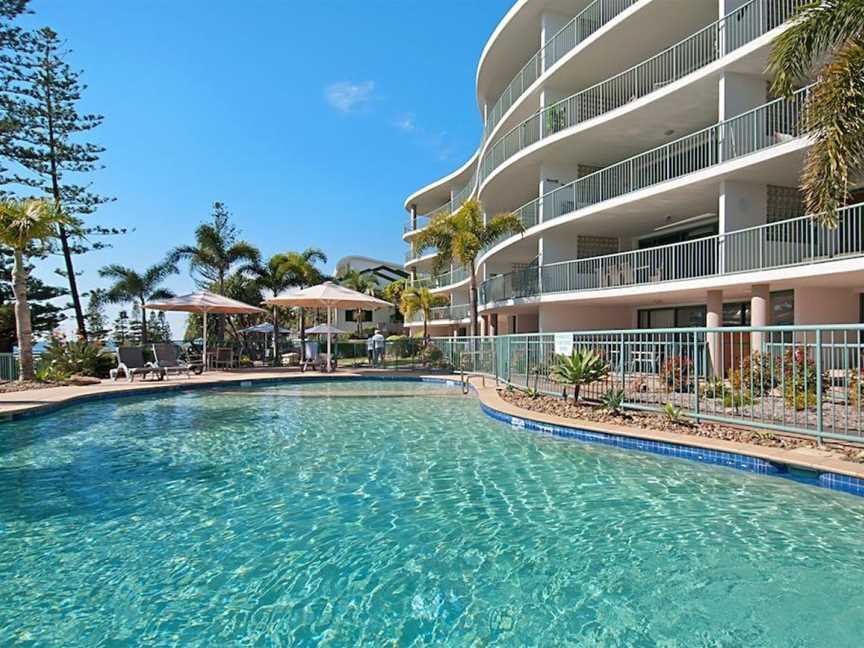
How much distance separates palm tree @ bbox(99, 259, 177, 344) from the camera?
26859 mm

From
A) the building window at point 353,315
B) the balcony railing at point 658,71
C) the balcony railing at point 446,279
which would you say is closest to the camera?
the balcony railing at point 658,71

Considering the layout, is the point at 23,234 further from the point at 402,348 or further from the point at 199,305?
the point at 402,348

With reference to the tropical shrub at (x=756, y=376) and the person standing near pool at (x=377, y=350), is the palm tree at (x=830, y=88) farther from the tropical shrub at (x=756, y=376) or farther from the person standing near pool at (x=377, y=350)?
the person standing near pool at (x=377, y=350)

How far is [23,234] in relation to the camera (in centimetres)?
1434

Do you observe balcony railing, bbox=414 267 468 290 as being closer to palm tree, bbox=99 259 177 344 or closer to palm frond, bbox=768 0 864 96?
palm tree, bbox=99 259 177 344

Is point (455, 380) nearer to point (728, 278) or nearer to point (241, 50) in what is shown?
point (728, 278)

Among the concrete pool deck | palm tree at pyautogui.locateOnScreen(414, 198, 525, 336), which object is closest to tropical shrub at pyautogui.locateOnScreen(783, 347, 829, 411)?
the concrete pool deck

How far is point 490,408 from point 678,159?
12.1m

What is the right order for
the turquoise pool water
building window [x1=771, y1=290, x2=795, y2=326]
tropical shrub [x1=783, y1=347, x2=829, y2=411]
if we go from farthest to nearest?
building window [x1=771, y1=290, x2=795, y2=326]
tropical shrub [x1=783, y1=347, x2=829, y2=411]
the turquoise pool water

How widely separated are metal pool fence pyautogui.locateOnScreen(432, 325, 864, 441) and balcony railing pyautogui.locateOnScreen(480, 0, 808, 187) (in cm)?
831

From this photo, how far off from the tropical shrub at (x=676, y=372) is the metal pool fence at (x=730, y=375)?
16 millimetres

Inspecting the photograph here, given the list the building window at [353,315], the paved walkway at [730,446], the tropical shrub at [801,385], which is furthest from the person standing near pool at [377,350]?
the building window at [353,315]

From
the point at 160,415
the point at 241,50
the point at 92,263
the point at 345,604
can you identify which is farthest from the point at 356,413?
the point at 92,263

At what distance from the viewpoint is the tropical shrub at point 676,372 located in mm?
8820
